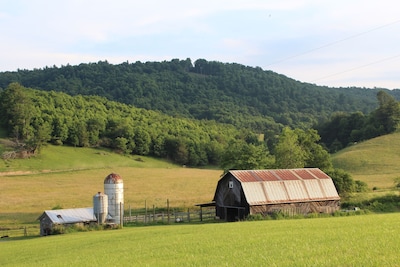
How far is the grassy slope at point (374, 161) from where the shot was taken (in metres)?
79.3

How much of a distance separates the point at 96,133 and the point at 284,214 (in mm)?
91287

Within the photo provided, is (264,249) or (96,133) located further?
(96,133)

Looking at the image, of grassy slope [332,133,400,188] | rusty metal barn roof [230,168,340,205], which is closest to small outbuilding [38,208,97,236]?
rusty metal barn roof [230,168,340,205]

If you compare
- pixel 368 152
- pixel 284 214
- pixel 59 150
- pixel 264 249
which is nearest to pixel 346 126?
pixel 368 152

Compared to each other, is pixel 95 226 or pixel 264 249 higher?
pixel 264 249

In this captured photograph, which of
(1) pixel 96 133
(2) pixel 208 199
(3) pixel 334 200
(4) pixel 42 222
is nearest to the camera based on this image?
(4) pixel 42 222

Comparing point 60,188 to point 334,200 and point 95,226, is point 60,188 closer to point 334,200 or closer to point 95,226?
point 95,226

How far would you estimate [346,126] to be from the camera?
134625 millimetres

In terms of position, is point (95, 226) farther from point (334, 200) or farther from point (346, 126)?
point (346, 126)

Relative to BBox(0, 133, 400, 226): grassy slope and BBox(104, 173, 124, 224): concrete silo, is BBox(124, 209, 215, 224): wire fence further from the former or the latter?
BBox(0, 133, 400, 226): grassy slope

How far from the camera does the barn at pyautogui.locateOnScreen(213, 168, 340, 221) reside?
150 ft

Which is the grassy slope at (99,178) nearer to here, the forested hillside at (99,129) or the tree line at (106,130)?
the forested hillside at (99,129)

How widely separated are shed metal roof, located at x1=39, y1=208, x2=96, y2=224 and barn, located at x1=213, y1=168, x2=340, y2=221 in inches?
542

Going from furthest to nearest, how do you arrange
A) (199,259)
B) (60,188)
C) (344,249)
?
(60,188)
(199,259)
(344,249)
